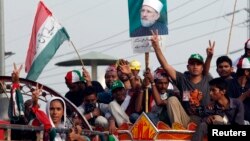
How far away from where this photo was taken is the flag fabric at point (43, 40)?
17.8 metres

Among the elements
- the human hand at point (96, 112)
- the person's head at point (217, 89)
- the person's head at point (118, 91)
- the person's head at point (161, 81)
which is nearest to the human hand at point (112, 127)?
the human hand at point (96, 112)

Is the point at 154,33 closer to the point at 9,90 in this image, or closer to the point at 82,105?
the point at 82,105

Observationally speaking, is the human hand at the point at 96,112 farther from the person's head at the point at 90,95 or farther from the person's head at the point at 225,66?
the person's head at the point at 225,66

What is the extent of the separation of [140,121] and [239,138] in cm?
165

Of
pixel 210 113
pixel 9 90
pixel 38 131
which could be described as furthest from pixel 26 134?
pixel 210 113

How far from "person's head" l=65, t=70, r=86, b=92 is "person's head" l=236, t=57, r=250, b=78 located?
2846 mm

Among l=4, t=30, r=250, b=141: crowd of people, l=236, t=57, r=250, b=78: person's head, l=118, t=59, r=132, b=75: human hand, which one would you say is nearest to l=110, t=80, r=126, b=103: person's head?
l=4, t=30, r=250, b=141: crowd of people

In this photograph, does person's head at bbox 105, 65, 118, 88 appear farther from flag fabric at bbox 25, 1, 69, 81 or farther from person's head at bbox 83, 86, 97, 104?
flag fabric at bbox 25, 1, 69, 81

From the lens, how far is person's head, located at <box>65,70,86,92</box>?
53.3 feet

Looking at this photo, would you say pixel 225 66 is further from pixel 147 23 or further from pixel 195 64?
pixel 147 23

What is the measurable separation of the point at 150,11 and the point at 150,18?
0.12 metres

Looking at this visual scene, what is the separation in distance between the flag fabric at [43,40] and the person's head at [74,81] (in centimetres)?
146

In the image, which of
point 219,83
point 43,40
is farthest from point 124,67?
point 43,40

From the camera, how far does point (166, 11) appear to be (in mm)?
16438
